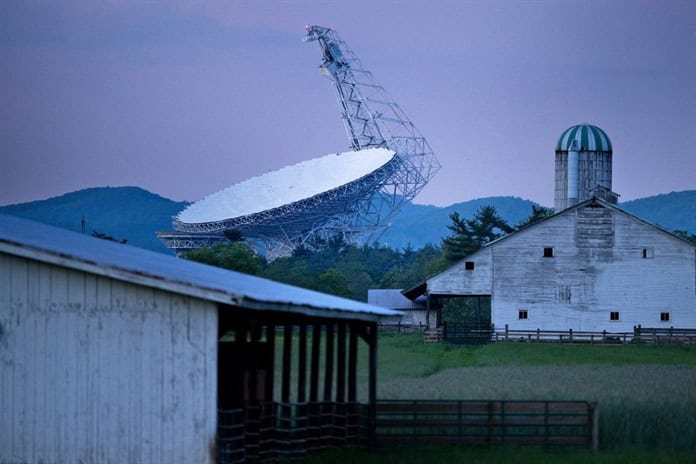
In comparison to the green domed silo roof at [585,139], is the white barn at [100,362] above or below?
below

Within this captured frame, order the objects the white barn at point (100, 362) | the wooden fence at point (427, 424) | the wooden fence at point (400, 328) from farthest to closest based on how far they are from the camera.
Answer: the wooden fence at point (400, 328)
the wooden fence at point (427, 424)
the white barn at point (100, 362)

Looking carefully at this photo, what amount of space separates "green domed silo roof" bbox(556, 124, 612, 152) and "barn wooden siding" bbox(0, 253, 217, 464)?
88722mm

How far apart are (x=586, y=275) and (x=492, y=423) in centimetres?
4242

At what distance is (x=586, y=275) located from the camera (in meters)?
66.2

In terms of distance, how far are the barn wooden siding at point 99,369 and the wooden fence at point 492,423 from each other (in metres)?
Result: 6.26

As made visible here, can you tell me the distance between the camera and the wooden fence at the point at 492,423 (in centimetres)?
2455

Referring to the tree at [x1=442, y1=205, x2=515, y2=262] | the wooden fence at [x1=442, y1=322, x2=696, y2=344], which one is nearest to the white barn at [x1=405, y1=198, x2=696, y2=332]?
the wooden fence at [x1=442, y1=322, x2=696, y2=344]

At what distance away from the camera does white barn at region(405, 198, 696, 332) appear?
65.8 m

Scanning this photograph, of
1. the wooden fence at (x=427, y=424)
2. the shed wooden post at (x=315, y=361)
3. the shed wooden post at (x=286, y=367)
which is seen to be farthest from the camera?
the shed wooden post at (x=315, y=361)

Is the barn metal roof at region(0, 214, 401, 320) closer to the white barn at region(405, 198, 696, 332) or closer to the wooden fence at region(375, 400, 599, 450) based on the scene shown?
the wooden fence at region(375, 400, 599, 450)

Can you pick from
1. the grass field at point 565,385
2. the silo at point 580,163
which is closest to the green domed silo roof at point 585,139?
the silo at point 580,163

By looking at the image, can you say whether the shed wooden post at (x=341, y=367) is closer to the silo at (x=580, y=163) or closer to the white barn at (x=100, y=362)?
the white barn at (x=100, y=362)

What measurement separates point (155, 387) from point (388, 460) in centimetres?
510

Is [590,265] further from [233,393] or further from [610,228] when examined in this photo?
[233,393]
